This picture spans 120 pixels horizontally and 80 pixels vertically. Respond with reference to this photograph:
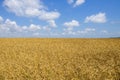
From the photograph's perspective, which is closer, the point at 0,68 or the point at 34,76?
the point at 34,76

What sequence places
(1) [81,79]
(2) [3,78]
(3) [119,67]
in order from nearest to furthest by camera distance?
(1) [81,79] → (2) [3,78] → (3) [119,67]

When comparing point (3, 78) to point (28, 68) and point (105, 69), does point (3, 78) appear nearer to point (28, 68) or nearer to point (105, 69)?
point (28, 68)

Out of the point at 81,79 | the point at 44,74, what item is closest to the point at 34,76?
the point at 44,74

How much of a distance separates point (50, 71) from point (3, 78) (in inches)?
93.0

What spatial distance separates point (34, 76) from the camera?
998 centimetres

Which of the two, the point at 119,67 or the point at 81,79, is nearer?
the point at 81,79

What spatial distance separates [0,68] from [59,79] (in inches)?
156

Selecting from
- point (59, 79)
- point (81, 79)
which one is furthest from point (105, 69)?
point (59, 79)

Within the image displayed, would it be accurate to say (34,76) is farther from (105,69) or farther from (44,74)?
(105,69)

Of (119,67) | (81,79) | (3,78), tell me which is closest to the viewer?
(81,79)

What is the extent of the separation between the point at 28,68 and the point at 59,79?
103 inches

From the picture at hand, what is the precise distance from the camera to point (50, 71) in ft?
34.6

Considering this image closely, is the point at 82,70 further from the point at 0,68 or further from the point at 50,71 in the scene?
the point at 0,68

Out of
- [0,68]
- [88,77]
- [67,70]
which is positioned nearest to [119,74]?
[88,77]
